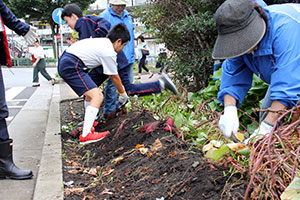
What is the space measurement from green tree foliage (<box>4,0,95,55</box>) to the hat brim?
30886 mm

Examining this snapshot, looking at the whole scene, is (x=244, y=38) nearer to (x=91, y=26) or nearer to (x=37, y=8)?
(x=91, y=26)

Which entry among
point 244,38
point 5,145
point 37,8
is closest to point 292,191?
point 244,38

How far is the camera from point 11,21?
3.17 metres

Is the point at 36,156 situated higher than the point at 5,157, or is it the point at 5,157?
the point at 5,157

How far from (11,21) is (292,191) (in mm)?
2935

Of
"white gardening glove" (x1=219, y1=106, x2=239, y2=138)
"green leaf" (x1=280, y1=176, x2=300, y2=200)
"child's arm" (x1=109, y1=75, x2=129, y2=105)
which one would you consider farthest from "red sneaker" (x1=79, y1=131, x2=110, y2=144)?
"green leaf" (x1=280, y1=176, x2=300, y2=200)

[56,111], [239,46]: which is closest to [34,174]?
[239,46]

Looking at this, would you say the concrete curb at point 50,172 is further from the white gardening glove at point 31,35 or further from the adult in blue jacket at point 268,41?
the adult in blue jacket at point 268,41

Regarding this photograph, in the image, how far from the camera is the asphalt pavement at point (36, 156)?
2568 millimetres

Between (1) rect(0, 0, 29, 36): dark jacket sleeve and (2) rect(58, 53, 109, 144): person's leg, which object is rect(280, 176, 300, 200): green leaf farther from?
(1) rect(0, 0, 29, 36): dark jacket sleeve

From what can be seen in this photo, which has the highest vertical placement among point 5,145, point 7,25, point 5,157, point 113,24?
point 7,25

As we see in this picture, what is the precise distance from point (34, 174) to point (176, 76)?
131 inches

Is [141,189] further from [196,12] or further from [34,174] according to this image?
[196,12]

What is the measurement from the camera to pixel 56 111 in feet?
19.5
